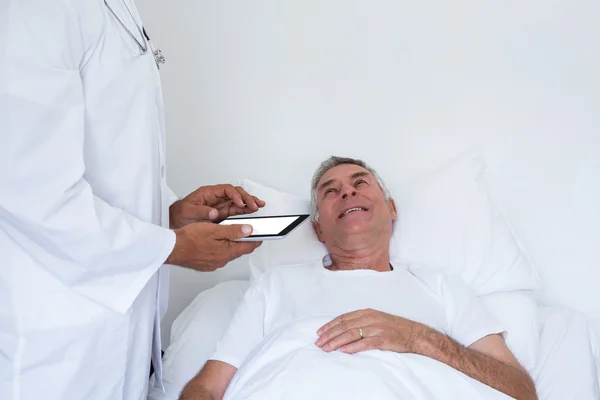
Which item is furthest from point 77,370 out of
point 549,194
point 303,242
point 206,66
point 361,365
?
point 549,194

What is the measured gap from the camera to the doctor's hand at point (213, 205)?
4.52 ft

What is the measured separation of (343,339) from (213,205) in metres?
0.52

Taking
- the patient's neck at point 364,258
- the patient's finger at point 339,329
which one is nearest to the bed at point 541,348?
the patient's neck at point 364,258

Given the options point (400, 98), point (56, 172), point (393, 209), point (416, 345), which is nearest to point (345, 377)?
point (416, 345)

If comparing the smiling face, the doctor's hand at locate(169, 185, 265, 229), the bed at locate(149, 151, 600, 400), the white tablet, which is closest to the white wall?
the bed at locate(149, 151, 600, 400)

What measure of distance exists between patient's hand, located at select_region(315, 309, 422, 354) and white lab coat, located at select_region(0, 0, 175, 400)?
0.40 metres

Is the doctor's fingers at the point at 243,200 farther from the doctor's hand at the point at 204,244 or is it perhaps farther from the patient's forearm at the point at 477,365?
the patient's forearm at the point at 477,365

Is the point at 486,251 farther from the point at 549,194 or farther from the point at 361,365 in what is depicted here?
the point at 361,365

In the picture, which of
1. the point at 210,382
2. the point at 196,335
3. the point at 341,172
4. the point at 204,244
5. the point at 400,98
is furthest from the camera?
the point at 400,98

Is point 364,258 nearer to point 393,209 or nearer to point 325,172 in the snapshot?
point 393,209

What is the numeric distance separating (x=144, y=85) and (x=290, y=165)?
36.6 inches

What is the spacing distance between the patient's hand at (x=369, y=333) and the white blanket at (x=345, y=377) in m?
0.02

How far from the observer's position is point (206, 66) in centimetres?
203

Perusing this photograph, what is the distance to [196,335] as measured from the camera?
1.54m
